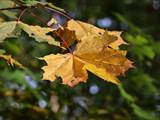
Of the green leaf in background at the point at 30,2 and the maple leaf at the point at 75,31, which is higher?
the green leaf in background at the point at 30,2

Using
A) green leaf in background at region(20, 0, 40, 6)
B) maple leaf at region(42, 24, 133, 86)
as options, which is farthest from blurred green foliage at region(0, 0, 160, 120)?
maple leaf at region(42, 24, 133, 86)

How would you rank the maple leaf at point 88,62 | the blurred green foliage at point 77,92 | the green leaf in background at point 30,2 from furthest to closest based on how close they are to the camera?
the blurred green foliage at point 77,92
the green leaf in background at point 30,2
the maple leaf at point 88,62

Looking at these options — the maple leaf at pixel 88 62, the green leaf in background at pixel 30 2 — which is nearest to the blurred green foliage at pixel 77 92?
the green leaf in background at pixel 30 2

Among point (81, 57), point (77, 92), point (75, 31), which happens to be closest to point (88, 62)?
point (81, 57)

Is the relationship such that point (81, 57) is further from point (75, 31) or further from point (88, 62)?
point (75, 31)

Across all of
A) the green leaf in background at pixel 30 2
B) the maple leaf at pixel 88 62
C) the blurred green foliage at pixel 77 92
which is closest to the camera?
the maple leaf at pixel 88 62

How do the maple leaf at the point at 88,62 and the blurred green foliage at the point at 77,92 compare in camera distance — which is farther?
the blurred green foliage at the point at 77,92

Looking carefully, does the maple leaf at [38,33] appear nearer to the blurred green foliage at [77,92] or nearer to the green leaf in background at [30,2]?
the green leaf in background at [30,2]

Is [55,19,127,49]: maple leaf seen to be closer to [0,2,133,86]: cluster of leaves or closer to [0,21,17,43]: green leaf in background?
[0,2,133,86]: cluster of leaves
